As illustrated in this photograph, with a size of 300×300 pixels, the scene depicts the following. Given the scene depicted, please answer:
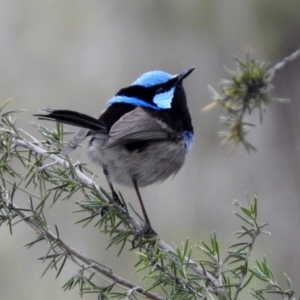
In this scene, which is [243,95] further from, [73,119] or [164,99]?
[164,99]

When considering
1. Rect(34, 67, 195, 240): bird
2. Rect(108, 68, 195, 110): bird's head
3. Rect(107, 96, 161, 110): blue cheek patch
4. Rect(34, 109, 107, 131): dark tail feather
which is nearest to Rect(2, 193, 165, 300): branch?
Rect(34, 109, 107, 131): dark tail feather

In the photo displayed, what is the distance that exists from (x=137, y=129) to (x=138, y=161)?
0.48 ft

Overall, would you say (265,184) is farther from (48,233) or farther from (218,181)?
(48,233)

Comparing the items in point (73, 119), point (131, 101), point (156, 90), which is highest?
point (156, 90)

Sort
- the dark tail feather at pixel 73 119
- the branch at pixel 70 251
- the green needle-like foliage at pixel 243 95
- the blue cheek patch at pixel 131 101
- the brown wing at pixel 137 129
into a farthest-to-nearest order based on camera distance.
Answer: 1. the blue cheek patch at pixel 131 101
2. the brown wing at pixel 137 129
3. the green needle-like foliage at pixel 243 95
4. the dark tail feather at pixel 73 119
5. the branch at pixel 70 251

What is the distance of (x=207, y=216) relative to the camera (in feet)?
18.7

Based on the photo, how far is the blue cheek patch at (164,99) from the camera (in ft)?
10.2

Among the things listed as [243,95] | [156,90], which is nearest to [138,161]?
[156,90]

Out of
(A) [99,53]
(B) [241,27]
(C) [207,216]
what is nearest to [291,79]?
(B) [241,27]

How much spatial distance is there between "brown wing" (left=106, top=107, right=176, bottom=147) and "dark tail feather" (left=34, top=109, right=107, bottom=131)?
7 centimetres

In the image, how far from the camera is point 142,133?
280cm

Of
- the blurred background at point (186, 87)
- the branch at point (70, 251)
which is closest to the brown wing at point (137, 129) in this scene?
the branch at point (70, 251)

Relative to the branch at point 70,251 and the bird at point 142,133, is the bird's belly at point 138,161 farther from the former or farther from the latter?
the branch at point 70,251

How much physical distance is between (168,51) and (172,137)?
293cm
